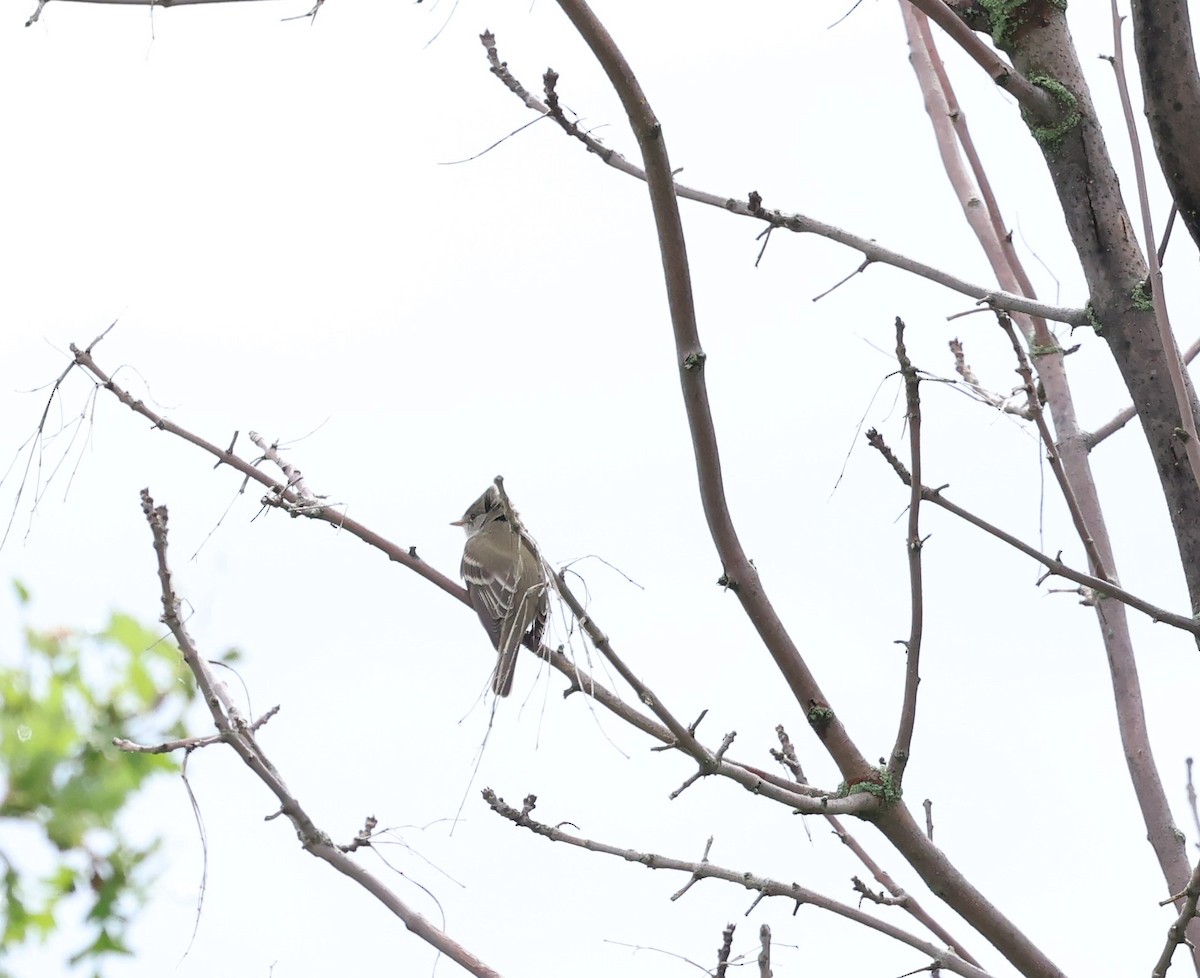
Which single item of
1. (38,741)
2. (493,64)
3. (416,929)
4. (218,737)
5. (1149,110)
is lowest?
(416,929)

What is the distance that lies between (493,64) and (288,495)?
31.6 inches

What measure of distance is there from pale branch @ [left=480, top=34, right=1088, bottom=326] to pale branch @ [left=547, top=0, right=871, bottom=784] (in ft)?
1.35

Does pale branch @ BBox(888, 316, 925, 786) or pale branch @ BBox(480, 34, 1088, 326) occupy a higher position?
pale branch @ BBox(480, 34, 1088, 326)

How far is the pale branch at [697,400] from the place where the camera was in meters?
1.41

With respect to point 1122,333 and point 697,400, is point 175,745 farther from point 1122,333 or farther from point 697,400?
point 1122,333

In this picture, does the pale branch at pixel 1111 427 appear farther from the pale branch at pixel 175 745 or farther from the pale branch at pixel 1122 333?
the pale branch at pixel 175 745

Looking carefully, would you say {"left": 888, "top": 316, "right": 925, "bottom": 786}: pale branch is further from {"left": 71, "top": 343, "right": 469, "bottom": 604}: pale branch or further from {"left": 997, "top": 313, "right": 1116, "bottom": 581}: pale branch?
{"left": 71, "top": 343, "right": 469, "bottom": 604}: pale branch

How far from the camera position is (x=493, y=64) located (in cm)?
201

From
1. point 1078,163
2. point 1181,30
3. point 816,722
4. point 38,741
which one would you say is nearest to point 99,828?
point 38,741

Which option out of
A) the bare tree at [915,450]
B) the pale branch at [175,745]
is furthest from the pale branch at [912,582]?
the pale branch at [175,745]

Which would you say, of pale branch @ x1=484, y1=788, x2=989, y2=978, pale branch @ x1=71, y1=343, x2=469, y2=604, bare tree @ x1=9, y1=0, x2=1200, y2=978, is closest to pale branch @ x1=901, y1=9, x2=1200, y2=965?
bare tree @ x1=9, y1=0, x2=1200, y2=978

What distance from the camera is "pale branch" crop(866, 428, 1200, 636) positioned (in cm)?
163

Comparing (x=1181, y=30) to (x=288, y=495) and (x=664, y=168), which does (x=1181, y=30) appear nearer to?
(x=664, y=168)

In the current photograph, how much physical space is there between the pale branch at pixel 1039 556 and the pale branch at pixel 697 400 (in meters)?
0.24
